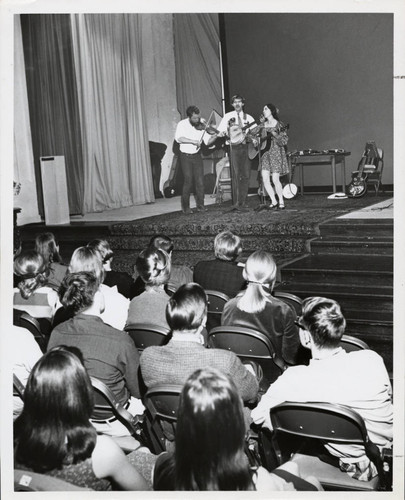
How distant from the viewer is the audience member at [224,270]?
3672 mm

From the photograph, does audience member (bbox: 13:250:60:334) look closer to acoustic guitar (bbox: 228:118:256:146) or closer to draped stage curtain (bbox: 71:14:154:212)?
acoustic guitar (bbox: 228:118:256:146)

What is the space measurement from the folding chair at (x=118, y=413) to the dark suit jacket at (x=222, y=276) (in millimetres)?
1431

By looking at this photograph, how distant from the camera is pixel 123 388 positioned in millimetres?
2549

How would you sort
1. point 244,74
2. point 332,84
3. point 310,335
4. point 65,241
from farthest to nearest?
point 244,74 < point 332,84 < point 65,241 < point 310,335

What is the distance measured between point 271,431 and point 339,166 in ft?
25.1

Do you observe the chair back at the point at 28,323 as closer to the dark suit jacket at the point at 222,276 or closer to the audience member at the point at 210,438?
the dark suit jacket at the point at 222,276

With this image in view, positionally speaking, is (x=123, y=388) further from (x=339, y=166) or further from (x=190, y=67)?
(x=190, y=67)

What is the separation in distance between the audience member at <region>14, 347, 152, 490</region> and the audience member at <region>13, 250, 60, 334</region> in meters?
1.63

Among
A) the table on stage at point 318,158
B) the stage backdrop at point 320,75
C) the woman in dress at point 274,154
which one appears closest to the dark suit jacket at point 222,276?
the woman in dress at point 274,154

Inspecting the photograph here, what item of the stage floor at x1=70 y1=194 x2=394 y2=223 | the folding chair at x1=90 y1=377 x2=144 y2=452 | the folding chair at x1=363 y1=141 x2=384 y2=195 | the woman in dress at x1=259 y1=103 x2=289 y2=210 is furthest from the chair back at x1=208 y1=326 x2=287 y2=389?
the folding chair at x1=363 y1=141 x2=384 y2=195

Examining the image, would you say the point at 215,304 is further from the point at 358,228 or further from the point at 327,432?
the point at 358,228

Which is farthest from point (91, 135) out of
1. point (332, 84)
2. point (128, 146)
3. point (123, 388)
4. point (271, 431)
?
point (271, 431)

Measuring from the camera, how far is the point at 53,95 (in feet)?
25.9

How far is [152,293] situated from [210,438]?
1697 mm
